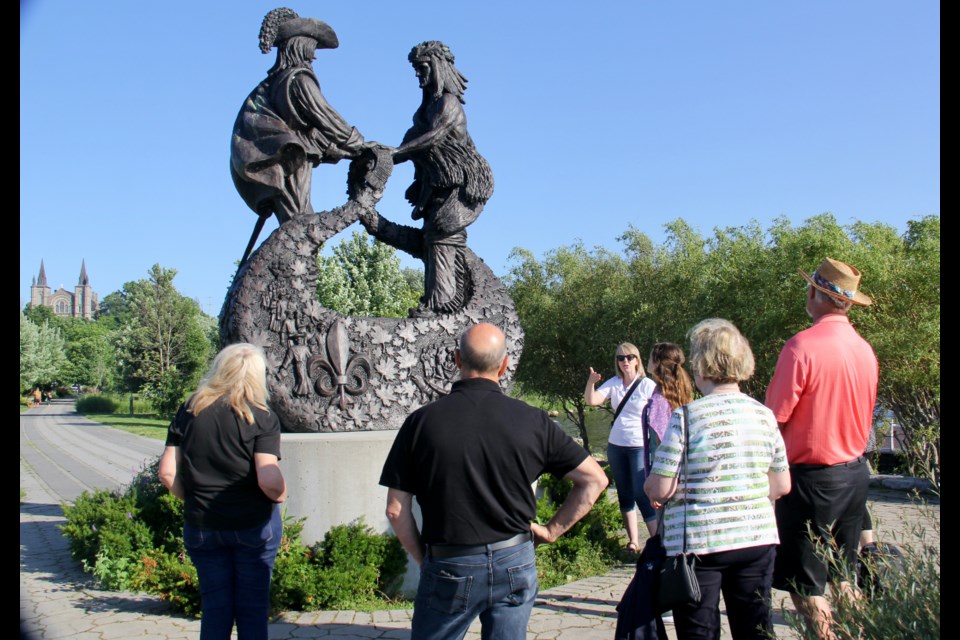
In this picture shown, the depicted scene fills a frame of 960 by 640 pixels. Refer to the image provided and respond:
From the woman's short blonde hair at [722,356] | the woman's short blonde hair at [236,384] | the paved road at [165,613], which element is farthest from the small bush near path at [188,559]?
the woman's short blonde hair at [722,356]

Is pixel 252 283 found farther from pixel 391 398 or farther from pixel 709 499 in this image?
pixel 709 499

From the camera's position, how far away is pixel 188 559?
573cm

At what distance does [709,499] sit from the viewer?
3174mm

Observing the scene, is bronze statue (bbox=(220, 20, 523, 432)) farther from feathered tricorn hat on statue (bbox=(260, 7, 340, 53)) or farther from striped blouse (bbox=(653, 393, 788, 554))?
striped blouse (bbox=(653, 393, 788, 554))

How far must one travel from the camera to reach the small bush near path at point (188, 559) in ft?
17.7

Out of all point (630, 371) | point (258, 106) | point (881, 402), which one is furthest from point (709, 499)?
point (881, 402)

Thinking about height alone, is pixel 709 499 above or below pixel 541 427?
below

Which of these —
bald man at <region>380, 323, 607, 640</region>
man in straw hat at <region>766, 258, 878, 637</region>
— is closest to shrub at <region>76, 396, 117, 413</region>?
bald man at <region>380, 323, 607, 640</region>

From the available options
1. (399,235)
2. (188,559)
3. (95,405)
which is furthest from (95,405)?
(188,559)

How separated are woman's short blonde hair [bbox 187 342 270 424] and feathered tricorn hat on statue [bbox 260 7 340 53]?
14.1 feet

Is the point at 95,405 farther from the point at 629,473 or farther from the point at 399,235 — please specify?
the point at 629,473

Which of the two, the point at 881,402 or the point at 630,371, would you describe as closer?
the point at 630,371

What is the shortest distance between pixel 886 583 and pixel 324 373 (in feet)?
15.4

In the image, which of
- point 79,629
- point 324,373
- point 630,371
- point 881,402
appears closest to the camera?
point 79,629
